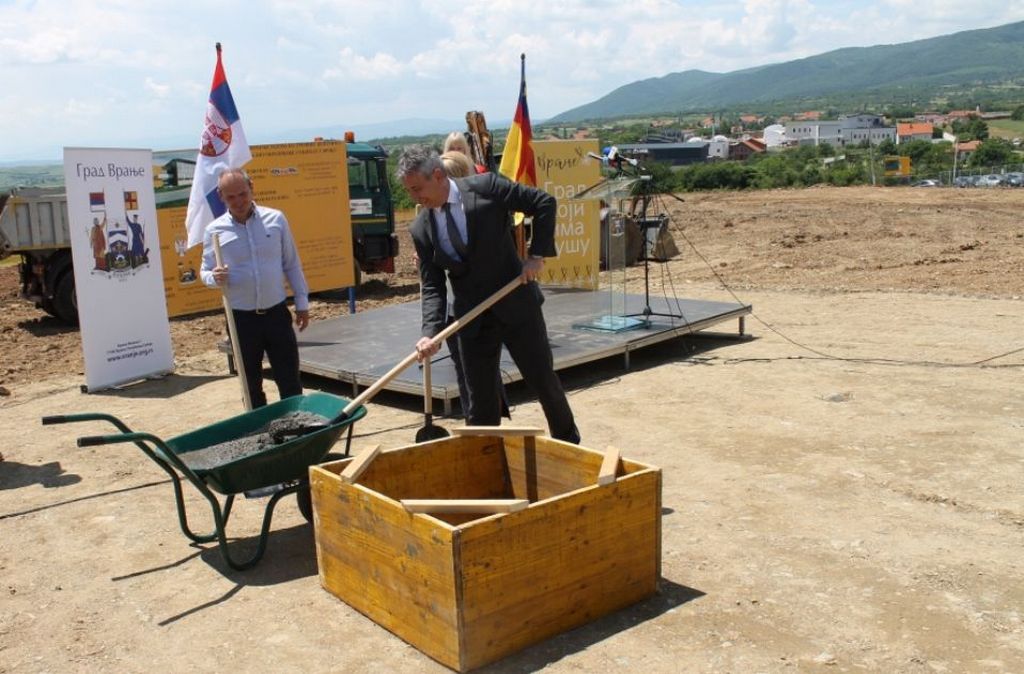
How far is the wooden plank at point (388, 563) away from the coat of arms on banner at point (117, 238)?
5.43m

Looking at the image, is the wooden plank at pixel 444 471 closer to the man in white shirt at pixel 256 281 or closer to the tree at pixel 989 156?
the man in white shirt at pixel 256 281

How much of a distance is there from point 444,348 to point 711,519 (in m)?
4.22

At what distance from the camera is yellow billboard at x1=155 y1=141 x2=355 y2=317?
11.2 meters

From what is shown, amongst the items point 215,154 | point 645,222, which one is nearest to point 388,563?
point 215,154

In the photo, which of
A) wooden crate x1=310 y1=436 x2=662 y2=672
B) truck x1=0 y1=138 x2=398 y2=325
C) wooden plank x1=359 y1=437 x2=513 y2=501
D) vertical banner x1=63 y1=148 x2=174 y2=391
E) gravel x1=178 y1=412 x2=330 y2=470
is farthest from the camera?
truck x1=0 y1=138 x2=398 y2=325

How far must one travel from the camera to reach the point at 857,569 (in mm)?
4238

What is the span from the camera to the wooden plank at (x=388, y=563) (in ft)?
11.3

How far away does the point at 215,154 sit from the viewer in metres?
6.89

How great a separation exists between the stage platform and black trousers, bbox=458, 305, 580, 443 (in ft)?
6.85

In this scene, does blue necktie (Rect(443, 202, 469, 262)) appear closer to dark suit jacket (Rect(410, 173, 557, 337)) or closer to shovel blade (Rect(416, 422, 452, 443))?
dark suit jacket (Rect(410, 173, 557, 337))

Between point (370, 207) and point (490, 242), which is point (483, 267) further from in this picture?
point (370, 207)

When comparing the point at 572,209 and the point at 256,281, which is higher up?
the point at 572,209

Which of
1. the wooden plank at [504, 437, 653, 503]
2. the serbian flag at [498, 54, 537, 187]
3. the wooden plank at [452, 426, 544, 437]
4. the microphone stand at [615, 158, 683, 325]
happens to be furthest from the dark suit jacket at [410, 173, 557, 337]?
the serbian flag at [498, 54, 537, 187]

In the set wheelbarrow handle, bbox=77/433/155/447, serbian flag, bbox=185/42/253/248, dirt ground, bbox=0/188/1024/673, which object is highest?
serbian flag, bbox=185/42/253/248
